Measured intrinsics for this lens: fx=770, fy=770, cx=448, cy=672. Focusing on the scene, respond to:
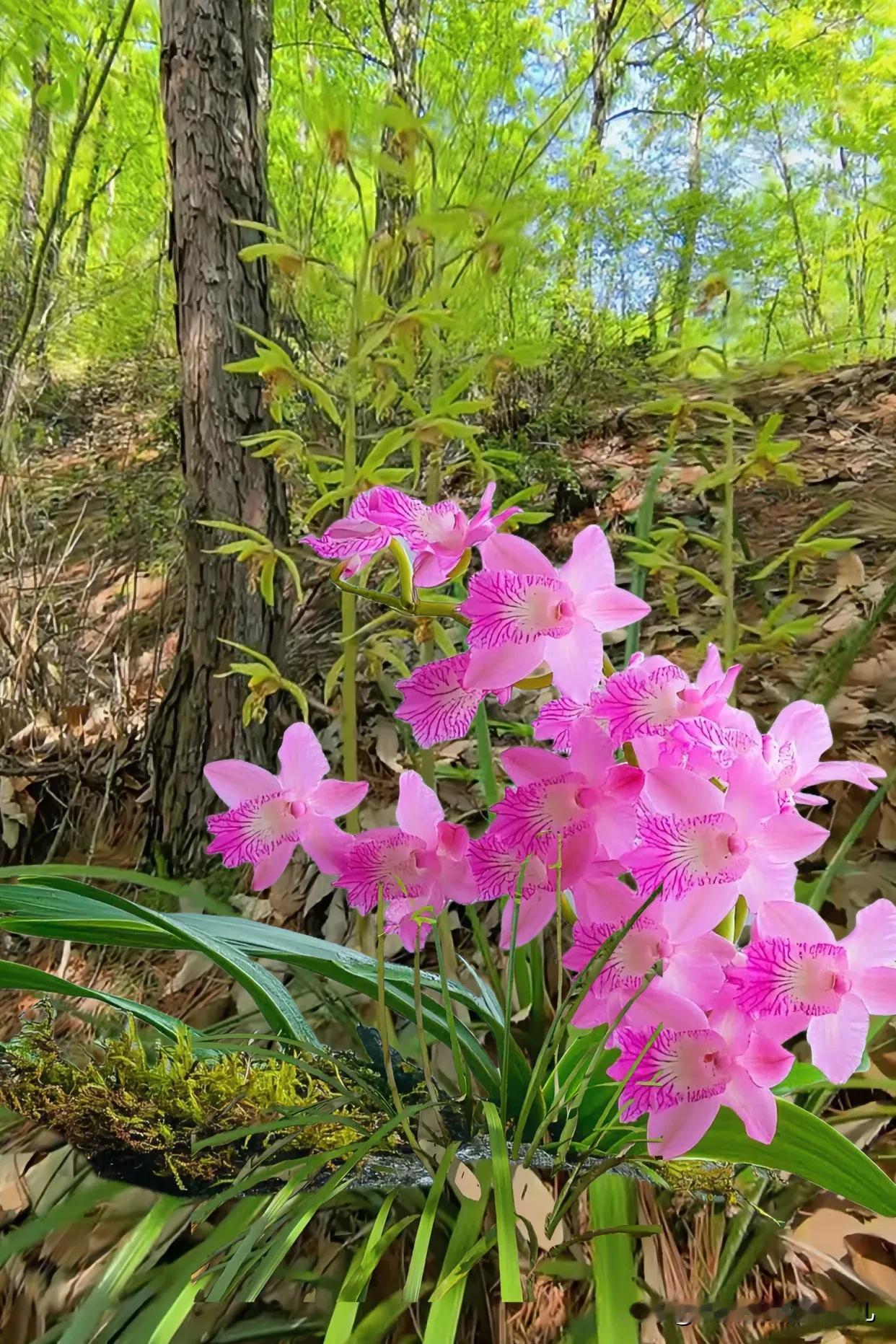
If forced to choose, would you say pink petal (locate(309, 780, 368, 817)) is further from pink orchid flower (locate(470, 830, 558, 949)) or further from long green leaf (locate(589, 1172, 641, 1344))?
long green leaf (locate(589, 1172, 641, 1344))

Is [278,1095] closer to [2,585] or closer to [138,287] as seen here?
[2,585]

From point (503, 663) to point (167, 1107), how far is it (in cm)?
42

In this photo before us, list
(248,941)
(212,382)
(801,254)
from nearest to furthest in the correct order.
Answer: (248,941), (212,382), (801,254)

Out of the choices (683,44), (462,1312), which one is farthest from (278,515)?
(683,44)

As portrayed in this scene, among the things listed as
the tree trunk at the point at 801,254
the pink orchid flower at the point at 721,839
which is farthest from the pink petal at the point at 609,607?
the tree trunk at the point at 801,254

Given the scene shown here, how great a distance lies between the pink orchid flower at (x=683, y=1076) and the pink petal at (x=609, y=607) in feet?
0.73

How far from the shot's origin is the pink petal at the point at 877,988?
459mm

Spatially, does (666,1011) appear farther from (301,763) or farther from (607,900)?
(301,763)

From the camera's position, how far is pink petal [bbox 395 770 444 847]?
1.79ft

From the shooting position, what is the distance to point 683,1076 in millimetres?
458

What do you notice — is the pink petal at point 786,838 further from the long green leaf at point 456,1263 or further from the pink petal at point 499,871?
the long green leaf at point 456,1263

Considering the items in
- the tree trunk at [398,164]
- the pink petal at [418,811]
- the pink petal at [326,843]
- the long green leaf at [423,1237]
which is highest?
the tree trunk at [398,164]

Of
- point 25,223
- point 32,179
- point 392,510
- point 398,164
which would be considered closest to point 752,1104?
→ point 392,510

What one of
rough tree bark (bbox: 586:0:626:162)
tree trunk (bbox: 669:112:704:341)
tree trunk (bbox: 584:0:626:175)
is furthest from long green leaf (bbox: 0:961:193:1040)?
rough tree bark (bbox: 586:0:626:162)
